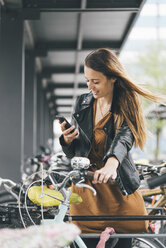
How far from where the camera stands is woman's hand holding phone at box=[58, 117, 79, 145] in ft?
7.30

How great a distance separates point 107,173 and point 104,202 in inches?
21.6

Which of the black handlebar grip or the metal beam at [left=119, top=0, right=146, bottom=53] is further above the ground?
the metal beam at [left=119, top=0, right=146, bottom=53]

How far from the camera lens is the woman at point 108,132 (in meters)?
2.37

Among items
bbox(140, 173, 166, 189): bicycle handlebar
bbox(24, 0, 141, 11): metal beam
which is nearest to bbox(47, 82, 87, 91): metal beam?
bbox(24, 0, 141, 11): metal beam

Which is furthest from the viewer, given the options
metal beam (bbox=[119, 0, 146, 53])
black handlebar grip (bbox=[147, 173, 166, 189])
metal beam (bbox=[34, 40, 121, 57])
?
metal beam (bbox=[34, 40, 121, 57])

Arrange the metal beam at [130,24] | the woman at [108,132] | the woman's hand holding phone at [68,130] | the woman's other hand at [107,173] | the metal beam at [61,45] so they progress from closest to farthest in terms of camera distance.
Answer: the woman's other hand at [107,173]
the woman's hand holding phone at [68,130]
the woman at [108,132]
the metal beam at [130,24]
the metal beam at [61,45]

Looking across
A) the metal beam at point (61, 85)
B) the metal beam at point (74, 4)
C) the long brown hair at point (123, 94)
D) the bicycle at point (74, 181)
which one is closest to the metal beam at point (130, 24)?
the metal beam at point (74, 4)

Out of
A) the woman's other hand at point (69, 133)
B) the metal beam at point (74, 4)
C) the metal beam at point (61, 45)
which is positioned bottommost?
the woman's other hand at point (69, 133)

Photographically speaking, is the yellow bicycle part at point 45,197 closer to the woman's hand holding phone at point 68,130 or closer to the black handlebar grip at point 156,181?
the woman's hand holding phone at point 68,130

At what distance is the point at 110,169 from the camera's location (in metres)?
1.98

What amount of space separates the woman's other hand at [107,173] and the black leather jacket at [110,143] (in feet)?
0.22

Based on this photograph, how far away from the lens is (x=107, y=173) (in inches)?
75.9

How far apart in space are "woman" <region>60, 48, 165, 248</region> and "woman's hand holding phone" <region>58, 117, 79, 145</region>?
0.5 inches

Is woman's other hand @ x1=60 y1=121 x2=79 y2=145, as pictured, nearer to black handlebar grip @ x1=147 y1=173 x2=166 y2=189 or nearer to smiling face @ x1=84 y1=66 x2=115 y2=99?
smiling face @ x1=84 y1=66 x2=115 y2=99
